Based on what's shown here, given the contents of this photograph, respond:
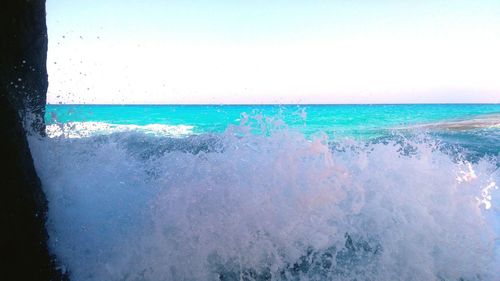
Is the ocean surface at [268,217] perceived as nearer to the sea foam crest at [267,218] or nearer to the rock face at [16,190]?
the sea foam crest at [267,218]

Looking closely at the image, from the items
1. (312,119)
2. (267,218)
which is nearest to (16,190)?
(267,218)

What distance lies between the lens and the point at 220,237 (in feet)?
13.6

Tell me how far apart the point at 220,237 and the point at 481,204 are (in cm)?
378

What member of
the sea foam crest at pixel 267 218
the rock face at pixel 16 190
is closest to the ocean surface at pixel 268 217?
the sea foam crest at pixel 267 218

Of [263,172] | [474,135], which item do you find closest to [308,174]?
[263,172]

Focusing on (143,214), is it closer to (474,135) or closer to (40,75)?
(40,75)

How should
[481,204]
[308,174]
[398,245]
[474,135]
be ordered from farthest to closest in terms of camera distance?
1. [474,135]
2. [481,204]
3. [308,174]
4. [398,245]

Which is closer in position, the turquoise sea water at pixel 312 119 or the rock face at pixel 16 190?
the rock face at pixel 16 190

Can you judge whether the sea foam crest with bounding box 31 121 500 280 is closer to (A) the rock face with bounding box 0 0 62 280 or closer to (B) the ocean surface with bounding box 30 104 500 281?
(B) the ocean surface with bounding box 30 104 500 281

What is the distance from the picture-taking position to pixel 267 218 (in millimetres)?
4316

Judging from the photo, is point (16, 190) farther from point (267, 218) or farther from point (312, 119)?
point (312, 119)

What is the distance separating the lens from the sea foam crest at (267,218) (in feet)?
13.0

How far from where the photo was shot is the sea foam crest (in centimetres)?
396

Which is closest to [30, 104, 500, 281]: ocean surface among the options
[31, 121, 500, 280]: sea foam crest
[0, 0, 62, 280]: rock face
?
[31, 121, 500, 280]: sea foam crest
